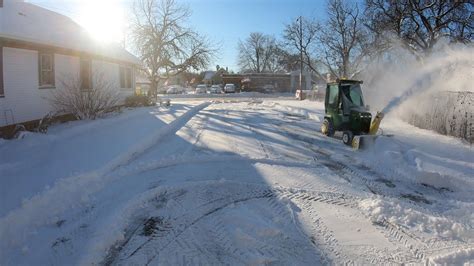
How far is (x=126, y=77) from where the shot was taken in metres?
25.4

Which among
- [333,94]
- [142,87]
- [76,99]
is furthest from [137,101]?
[142,87]

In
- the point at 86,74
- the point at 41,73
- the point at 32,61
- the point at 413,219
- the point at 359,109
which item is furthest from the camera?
the point at 86,74

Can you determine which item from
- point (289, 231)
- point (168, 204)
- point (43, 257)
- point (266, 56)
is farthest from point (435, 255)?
point (266, 56)

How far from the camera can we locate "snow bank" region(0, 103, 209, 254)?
15.7 feet

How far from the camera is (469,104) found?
11859 mm

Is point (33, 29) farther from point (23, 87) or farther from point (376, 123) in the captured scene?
point (376, 123)

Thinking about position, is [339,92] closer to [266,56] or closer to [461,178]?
[461,178]

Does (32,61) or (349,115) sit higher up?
(32,61)

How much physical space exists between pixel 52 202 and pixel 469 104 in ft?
39.7

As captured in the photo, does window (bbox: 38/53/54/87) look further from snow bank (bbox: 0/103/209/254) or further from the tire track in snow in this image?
the tire track in snow

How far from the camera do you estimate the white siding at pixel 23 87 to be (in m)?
12.0

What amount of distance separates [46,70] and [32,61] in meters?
1.07

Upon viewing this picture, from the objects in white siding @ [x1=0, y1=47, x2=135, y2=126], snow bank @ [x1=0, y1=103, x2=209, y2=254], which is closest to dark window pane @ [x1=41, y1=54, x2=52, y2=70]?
white siding @ [x1=0, y1=47, x2=135, y2=126]

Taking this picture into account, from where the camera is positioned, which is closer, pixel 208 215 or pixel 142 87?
pixel 208 215
